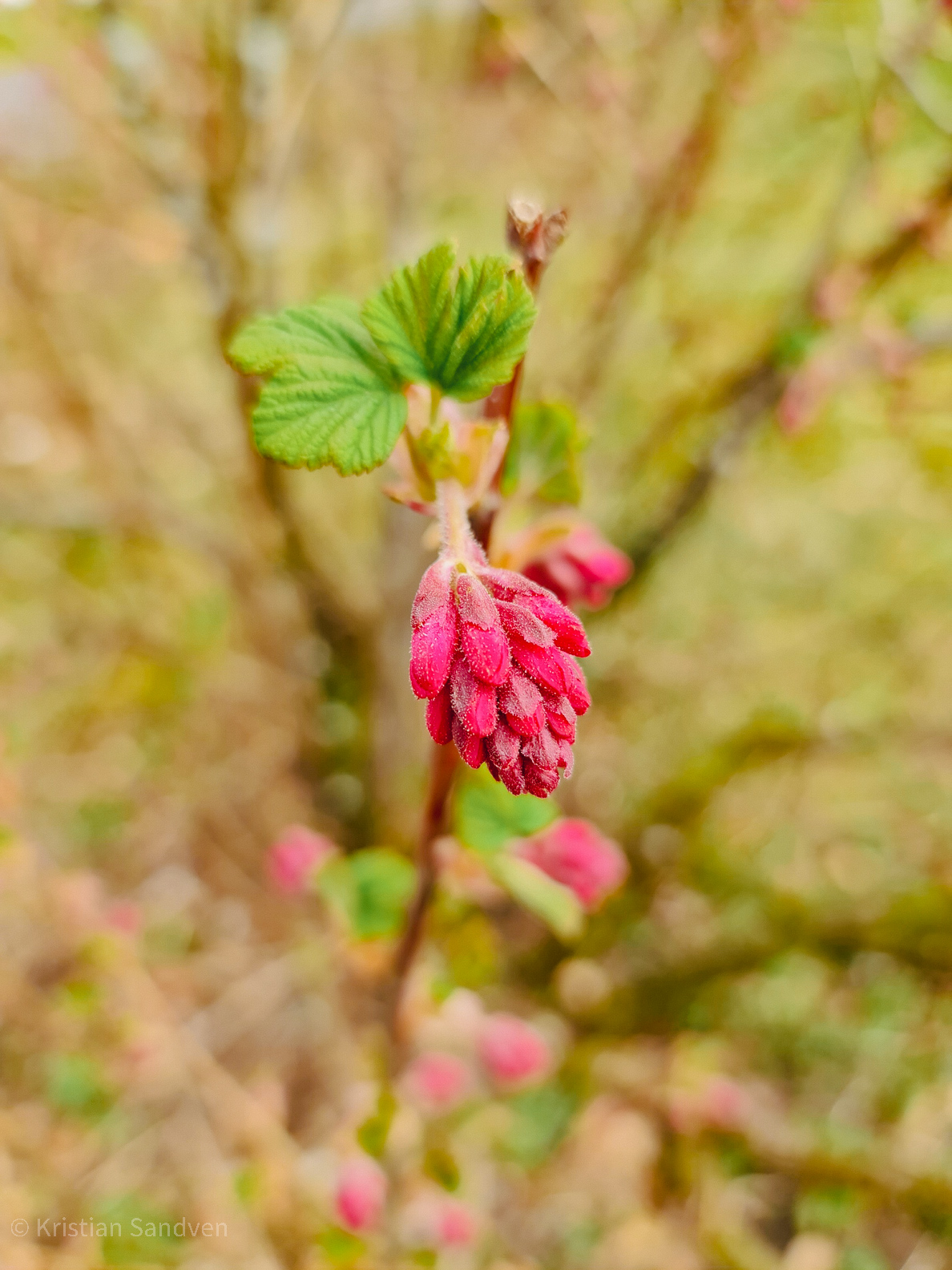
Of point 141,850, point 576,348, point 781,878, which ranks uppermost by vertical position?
point 576,348

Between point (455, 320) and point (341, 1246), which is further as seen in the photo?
point (341, 1246)

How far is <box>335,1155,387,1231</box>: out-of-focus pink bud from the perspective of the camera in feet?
3.52

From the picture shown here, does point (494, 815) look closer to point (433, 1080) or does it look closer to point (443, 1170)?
point (443, 1170)

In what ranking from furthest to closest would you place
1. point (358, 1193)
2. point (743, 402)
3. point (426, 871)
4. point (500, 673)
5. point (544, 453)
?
point (743, 402) < point (358, 1193) < point (426, 871) < point (544, 453) < point (500, 673)

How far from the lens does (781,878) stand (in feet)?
7.22

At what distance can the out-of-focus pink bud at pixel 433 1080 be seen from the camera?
4.12 feet

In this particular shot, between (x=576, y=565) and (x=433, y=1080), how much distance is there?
1019 millimetres

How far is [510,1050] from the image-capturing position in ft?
4.06

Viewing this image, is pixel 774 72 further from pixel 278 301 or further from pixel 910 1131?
pixel 910 1131

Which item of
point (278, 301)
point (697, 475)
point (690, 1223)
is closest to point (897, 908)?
point (690, 1223)

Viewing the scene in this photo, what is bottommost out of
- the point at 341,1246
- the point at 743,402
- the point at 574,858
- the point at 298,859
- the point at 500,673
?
the point at 341,1246

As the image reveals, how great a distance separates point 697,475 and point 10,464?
2246mm

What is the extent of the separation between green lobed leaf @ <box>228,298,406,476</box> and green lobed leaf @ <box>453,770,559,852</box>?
35 cm

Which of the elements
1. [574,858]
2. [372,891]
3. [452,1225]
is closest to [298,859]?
Result: [372,891]
